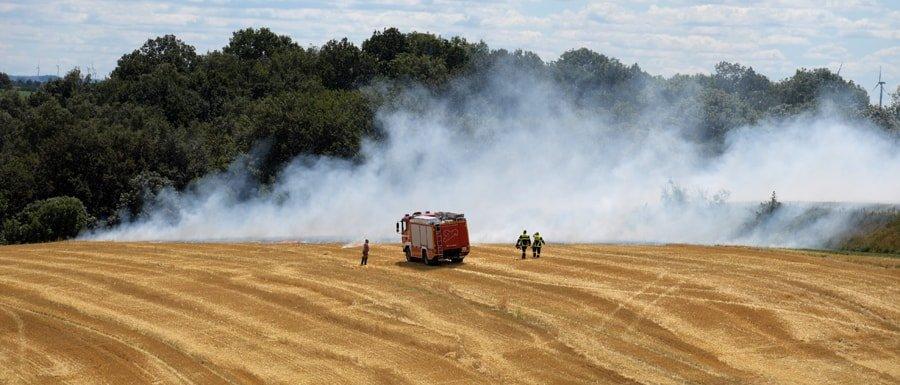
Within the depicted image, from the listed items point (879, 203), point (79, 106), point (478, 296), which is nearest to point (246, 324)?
point (478, 296)

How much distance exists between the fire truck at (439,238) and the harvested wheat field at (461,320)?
33.5 inches

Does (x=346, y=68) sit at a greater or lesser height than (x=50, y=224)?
greater

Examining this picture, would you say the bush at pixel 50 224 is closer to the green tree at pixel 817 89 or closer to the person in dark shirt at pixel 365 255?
the person in dark shirt at pixel 365 255

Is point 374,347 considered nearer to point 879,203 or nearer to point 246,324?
point 246,324

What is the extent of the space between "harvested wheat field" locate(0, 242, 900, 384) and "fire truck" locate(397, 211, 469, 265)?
2.79 ft

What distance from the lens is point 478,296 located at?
4597 centimetres

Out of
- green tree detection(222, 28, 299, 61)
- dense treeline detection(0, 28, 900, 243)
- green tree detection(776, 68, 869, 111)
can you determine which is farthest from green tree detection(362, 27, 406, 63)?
green tree detection(776, 68, 869, 111)

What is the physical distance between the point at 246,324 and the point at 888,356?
78.2 feet

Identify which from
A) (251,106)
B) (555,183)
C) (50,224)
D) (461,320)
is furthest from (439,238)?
(251,106)

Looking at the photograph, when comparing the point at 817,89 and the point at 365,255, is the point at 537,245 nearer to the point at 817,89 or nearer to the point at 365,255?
the point at 365,255

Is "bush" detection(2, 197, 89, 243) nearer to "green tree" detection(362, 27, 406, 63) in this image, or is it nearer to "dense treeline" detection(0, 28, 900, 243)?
"dense treeline" detection(0, 28, 900, 243)

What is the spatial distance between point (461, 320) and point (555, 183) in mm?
47037

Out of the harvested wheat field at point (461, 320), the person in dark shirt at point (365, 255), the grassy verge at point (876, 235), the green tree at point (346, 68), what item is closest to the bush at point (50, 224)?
the harvested wheat field at point (461, 320)

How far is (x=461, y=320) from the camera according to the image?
41344 mm
